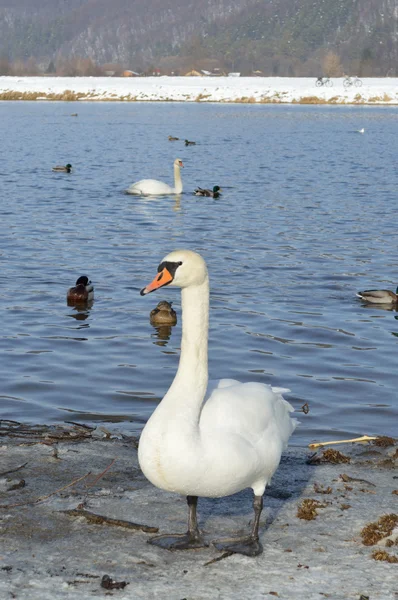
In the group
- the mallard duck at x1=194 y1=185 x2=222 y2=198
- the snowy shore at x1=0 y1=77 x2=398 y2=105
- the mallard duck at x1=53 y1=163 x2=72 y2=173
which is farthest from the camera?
the snowy shore at x1=0 y1=77 x2=398 y2=105

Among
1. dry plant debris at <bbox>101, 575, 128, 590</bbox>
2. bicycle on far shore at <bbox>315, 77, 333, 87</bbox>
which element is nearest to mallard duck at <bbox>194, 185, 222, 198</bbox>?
dry plant debris at <bbox>101, 575, 128, 590</bbox>

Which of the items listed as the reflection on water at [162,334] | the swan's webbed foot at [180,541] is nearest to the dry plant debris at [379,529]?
the swan's webbed foot at [180,541]

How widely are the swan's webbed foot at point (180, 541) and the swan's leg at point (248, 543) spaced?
0.10m

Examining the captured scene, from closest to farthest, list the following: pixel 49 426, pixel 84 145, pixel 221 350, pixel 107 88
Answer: pixel 49 426
pixel 221 350
pixel 84 145
pixel 107 88

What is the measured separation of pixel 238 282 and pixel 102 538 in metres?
9.83

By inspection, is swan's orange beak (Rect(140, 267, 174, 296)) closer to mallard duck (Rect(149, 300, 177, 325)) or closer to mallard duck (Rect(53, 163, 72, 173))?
mallard duck (Rect(149, 300, 177, 325))

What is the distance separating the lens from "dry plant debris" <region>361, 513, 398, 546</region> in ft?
18.9

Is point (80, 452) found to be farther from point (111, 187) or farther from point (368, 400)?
point (111, 187)

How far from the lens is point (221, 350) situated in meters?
11.6

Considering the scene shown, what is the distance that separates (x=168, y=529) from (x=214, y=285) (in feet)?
30.4

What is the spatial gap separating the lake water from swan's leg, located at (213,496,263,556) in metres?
3.00

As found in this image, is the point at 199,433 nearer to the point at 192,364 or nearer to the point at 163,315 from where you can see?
the point at 192,364

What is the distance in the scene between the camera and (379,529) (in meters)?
5.88

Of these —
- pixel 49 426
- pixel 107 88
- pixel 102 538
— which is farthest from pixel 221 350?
pixel 107 88
